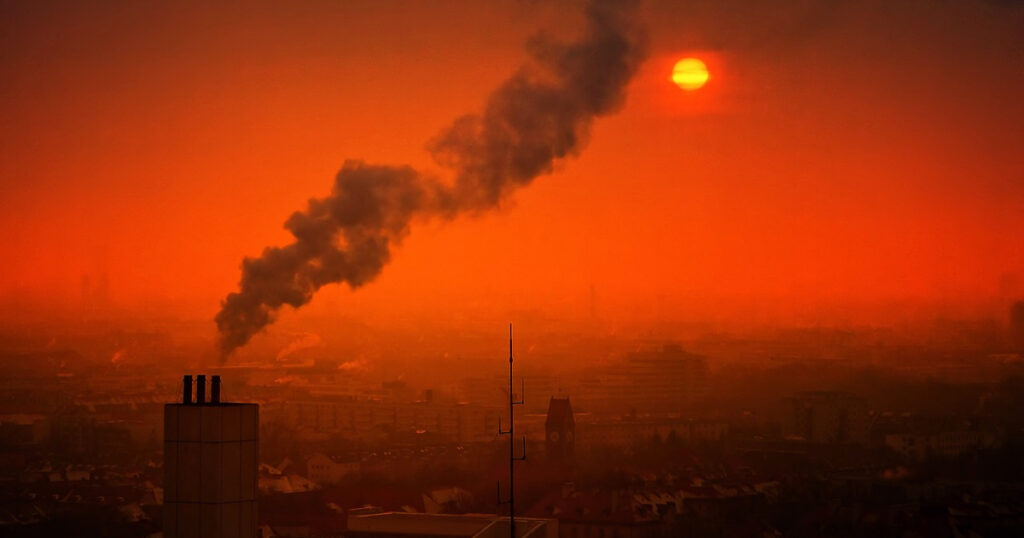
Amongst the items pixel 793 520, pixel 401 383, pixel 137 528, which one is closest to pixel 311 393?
pixel 401 383

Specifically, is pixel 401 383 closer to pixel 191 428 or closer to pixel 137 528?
pixel 137 528

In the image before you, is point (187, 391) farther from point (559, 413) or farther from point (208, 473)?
point (559, 413)

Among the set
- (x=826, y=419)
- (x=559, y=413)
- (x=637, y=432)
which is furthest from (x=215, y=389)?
(x=826, y=419)

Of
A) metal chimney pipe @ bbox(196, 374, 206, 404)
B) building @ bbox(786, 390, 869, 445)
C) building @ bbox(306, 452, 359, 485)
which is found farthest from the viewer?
building @ bbox(786, 390, 869, 445)

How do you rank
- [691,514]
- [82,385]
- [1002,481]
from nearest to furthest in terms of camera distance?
[82,385] < [691,514] < [1002,481]

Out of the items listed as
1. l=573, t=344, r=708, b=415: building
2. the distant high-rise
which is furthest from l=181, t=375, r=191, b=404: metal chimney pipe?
l=573, t=344, r=708, b=415: building

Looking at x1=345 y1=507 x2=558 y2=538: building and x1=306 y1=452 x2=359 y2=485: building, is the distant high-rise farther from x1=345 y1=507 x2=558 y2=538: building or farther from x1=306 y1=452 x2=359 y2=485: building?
x1=306 y1=452 x2=359 y2=485: building
